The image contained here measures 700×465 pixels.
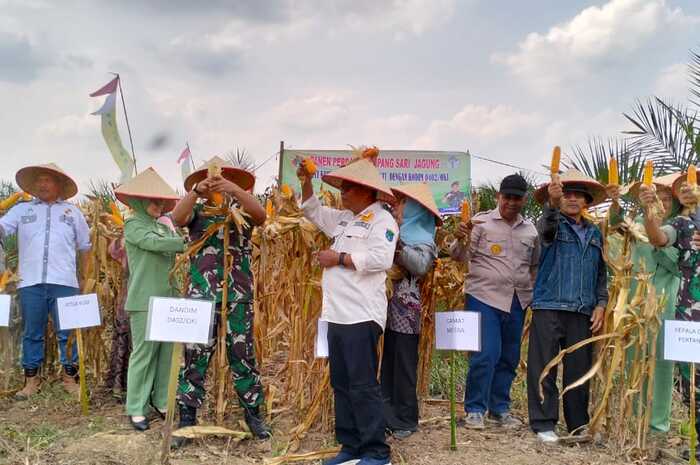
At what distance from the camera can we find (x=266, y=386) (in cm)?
489

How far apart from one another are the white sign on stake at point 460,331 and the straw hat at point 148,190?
1.86m

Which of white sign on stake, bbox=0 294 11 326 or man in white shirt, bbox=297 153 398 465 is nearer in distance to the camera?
man in white shirt, bbox=297 153 398 465

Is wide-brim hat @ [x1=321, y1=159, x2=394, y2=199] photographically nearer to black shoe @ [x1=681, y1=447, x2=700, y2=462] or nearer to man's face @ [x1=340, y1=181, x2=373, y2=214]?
man's face @ [x1=340, y1=181, x2=373, y2=214]

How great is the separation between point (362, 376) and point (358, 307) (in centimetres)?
36

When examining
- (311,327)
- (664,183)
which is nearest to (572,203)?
(664,183)

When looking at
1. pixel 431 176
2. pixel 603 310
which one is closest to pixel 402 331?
pixel 603 310

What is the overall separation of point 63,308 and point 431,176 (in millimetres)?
5130

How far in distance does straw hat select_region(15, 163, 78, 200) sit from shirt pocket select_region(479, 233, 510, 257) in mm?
3188

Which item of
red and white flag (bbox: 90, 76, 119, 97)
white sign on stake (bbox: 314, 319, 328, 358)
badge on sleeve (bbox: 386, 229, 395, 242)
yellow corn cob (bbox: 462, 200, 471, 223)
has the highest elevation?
red and white flag (bbox: 90, 76, 119, 97)

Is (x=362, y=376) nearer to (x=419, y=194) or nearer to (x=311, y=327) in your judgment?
(x=311, y=327)

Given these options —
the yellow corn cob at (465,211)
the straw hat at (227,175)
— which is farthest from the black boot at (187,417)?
the yellow corn cob at (465,211)

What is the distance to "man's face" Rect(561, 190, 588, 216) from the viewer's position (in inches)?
160

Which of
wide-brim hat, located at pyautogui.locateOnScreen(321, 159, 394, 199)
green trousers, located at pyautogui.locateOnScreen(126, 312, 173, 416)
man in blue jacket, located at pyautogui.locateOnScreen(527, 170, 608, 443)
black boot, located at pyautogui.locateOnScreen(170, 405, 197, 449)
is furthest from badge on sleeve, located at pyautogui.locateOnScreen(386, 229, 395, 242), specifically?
green trousers, located at pyautogui.locateOnScreen(126, 312, 173, 416)

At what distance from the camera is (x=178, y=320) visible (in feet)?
10.4
